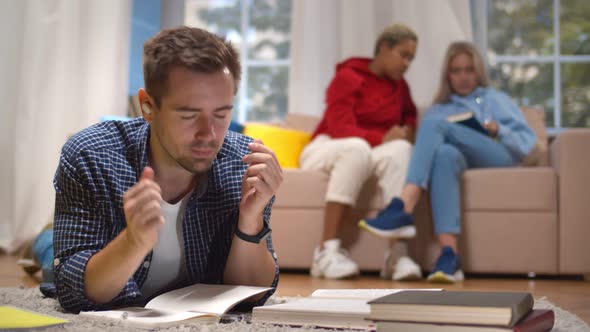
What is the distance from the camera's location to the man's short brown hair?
1.19 m

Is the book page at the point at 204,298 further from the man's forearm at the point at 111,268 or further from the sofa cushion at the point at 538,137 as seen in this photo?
the sofa cushion at the point at 538,137

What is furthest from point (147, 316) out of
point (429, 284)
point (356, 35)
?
point (356, 35)

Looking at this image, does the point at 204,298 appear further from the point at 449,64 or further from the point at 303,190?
the point at 449,64

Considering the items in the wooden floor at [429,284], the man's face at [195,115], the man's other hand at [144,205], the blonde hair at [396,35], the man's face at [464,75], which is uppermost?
the blonde hair at [396,35]

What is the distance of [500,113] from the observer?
10.3ft

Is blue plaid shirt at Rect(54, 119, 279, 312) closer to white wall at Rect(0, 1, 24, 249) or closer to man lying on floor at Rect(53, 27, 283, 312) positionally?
man lying on floor at Rect(53, 27, 283, 312)

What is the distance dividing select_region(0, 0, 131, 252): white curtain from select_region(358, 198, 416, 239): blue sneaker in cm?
182

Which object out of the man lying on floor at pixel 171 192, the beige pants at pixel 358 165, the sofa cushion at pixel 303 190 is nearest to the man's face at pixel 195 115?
the man lying on floor at pixel 171 192

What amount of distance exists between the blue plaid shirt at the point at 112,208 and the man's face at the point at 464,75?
2.09 meters

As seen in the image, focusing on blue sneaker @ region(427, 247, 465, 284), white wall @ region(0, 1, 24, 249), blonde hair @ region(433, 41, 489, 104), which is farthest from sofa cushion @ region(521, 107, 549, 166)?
white wall @ region(0, 1, 24, 249)

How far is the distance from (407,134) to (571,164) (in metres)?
0.76

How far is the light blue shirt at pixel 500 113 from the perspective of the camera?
302 cm

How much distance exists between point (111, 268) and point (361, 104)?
2248 mm

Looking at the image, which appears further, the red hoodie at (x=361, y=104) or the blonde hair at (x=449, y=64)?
the blonde hair at (x=449, y=64)
